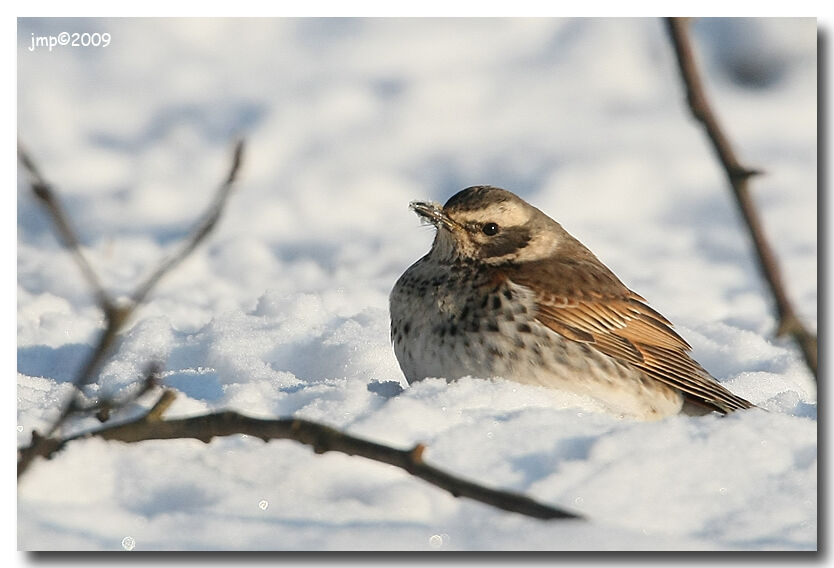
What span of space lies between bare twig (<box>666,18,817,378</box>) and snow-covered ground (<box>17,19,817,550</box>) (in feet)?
4.95

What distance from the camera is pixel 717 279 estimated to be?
24.2 ft

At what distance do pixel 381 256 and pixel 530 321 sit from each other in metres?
3.29

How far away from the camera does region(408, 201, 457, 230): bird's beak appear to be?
193 inches

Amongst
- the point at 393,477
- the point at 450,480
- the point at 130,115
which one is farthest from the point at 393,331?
the point at 130,115

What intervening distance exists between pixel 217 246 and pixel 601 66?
2964mm

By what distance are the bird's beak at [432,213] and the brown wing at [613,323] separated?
356 mm

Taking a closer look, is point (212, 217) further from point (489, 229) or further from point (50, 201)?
point (489, 229)

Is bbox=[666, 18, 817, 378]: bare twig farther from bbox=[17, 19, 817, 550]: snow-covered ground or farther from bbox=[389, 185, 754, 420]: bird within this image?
bbox=[389, 185, 754, 420]: bird

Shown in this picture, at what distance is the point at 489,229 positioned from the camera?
16.6 feet

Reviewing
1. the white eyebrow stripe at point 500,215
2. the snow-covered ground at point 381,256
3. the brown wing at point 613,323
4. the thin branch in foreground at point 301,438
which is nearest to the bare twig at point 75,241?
the thin branch in foreground at point 301,438

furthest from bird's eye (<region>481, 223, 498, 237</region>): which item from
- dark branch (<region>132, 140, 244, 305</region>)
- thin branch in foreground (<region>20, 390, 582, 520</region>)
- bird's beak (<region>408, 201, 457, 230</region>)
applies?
dark branch (<region>132, 140, 244, 305</region>)

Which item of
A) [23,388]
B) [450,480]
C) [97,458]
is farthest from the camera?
[23,388]
